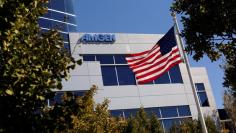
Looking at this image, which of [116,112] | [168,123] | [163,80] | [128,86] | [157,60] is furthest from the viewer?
[163,80]

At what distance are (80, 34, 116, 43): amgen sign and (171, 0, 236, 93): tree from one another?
22155 millimetres

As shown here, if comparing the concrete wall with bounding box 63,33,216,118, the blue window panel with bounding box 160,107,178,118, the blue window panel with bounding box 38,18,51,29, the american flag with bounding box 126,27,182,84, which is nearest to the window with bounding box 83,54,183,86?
the concrete wall with bounding box 63,33,216,118

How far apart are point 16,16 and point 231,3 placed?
5694 mm

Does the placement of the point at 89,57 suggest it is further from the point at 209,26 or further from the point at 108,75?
the point at 209,26

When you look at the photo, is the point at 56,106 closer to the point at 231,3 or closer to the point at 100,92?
the point at 231,3

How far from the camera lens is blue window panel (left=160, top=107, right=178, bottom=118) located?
116 feet

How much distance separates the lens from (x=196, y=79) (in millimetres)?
39094

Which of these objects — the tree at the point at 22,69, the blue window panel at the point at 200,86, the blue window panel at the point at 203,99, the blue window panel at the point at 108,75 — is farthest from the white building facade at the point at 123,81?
the tree at the point at 22,69

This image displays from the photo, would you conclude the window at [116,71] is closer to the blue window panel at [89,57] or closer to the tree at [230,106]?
the blue window panel at [89,57]

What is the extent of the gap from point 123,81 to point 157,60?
15.6 metres

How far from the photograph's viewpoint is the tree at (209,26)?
11781mm

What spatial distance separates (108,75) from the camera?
35000 mm

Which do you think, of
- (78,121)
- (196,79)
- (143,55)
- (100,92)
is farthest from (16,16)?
(196,79)

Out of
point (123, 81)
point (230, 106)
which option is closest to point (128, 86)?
point (123, 81)
